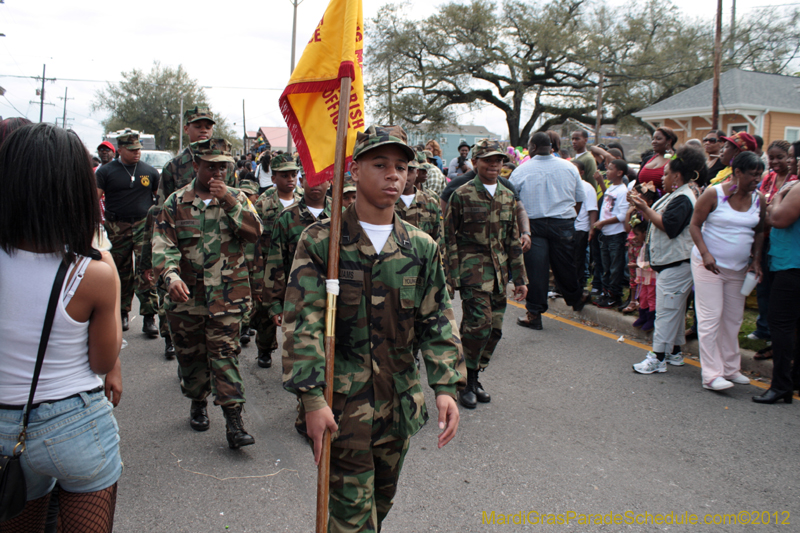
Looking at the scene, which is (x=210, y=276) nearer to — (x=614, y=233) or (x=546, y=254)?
(x=546, y=254)

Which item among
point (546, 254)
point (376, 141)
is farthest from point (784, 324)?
point (376, 141)

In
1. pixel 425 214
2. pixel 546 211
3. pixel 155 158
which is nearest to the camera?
pixel 425 214

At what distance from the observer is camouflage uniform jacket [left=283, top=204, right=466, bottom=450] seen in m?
2.39

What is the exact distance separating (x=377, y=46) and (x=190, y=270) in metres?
32.8

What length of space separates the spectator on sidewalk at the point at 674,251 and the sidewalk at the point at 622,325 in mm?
702

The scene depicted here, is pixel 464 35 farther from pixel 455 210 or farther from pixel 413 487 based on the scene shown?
pixel 413 487

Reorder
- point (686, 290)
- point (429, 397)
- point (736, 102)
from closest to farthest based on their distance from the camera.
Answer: point (429, 397)
point (686, 290)
point (736, 102)

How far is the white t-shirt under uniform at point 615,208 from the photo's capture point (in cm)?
795

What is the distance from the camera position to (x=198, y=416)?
4605mm

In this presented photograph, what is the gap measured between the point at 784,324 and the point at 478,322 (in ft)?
8.50

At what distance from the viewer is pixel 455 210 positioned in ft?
17.4

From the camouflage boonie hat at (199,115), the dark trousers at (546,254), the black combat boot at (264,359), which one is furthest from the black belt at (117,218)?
the dark trousers at (546,254)

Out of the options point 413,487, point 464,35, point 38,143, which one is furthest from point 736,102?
point 38,143

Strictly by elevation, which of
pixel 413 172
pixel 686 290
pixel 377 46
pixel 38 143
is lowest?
pixel 686 290
